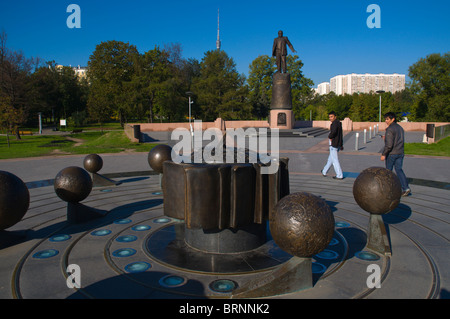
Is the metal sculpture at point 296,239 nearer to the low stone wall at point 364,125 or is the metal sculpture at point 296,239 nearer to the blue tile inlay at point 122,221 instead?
the blue tile inlay at point 122,221

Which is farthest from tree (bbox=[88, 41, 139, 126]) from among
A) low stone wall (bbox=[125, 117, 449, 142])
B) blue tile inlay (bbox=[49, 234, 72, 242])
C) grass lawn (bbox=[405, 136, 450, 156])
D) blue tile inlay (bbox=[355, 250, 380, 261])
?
blue tile inlay (bbox=[355, 250, 380, 261])

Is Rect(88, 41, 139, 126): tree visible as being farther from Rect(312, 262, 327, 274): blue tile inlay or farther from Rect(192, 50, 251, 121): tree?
Rect(312, 262, 327, 274): blue tile inlay

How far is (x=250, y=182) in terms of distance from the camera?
495 cm

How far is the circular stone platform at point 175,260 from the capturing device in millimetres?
3918

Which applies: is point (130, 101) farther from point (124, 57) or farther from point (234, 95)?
point (234, 95)

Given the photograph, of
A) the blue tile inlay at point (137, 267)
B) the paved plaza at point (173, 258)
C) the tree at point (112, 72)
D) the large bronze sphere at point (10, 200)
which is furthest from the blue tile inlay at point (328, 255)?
the tree at point (112, 72)

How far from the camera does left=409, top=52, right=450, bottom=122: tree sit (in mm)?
53531

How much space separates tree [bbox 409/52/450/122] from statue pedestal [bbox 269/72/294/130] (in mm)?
33724

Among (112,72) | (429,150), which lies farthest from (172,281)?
(112,72)

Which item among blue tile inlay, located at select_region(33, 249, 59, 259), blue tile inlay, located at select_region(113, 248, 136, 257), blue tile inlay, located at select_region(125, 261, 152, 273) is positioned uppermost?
blue tile inlay, located at select_region(33, 249, 59, 259)

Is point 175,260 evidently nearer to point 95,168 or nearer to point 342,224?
point 342,224

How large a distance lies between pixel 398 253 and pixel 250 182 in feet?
8.09
